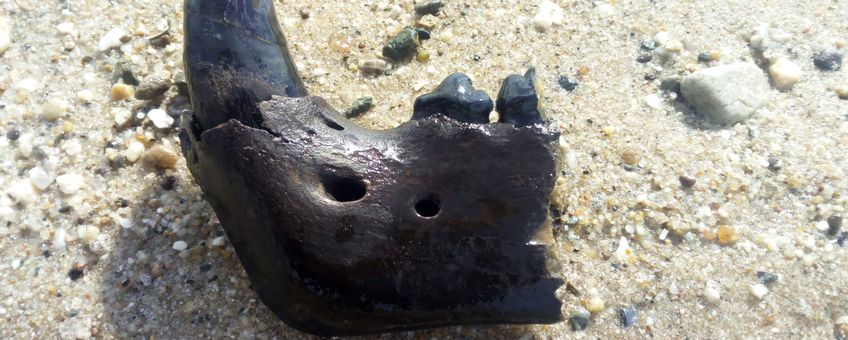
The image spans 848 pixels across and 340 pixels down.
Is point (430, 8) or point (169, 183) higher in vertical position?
point (430, 8)

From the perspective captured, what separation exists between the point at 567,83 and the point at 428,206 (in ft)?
4.98

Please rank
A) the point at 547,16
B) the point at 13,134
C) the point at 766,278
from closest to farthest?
1. the point at 766,278
2. the point at 13,134
3. the point at 547,16

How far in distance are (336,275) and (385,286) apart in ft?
0.58

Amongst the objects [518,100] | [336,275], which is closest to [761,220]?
[518,100]

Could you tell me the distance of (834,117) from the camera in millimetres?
3482

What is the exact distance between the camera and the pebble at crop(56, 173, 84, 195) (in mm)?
3174

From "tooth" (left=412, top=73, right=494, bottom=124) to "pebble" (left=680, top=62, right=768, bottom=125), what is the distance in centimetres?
150

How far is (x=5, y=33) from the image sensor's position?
3.67m

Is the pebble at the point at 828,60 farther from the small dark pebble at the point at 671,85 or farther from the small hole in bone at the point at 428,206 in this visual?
the small hole in bone at the point at 428,206

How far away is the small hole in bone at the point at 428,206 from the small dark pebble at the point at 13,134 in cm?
226

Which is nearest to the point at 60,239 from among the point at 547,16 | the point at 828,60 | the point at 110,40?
the point at 110,40

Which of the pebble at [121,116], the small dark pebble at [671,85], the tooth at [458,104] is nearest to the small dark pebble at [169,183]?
the pebble at [121,116]

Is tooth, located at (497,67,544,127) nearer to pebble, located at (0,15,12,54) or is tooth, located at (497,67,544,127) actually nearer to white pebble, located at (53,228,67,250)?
white pebble, located at (53,228,67,250)

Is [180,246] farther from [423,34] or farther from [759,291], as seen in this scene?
[759,291]
